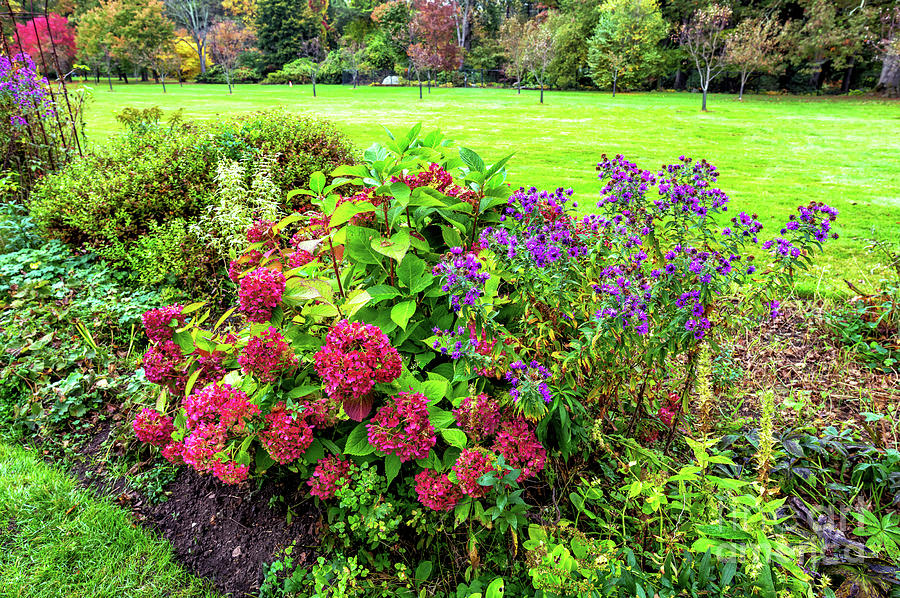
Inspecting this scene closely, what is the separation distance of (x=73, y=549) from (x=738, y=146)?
13686 millimetres

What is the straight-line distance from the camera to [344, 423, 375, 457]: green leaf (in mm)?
1709

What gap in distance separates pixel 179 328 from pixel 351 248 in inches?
33.2

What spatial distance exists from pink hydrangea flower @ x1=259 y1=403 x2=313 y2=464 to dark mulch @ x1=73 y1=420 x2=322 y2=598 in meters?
0.30

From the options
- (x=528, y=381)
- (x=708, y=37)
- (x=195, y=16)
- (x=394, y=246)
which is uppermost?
(x=195, y=16)

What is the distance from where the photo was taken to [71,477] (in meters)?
2.36

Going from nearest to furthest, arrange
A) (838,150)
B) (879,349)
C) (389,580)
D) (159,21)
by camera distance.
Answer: (389,580) < (879,349) < (838,150) < (159,21)

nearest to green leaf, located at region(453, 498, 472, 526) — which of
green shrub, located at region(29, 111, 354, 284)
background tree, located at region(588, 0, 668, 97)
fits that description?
green shrub, located at region(29, 111, 354, 284)

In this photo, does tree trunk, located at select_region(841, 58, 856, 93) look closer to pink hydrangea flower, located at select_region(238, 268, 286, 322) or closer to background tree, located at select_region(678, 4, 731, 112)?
background tree, located at select_region(678, 4, 731, 112)

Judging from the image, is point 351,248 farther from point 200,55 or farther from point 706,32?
point 200,55

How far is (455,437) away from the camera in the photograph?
164cm

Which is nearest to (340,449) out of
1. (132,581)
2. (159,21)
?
(132,581)

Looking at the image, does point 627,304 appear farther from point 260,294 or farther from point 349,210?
Answer: point 260,294

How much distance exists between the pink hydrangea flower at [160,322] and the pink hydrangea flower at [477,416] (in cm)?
122

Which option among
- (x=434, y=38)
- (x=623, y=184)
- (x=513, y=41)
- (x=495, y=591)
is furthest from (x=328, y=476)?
(x=434, y=38)
